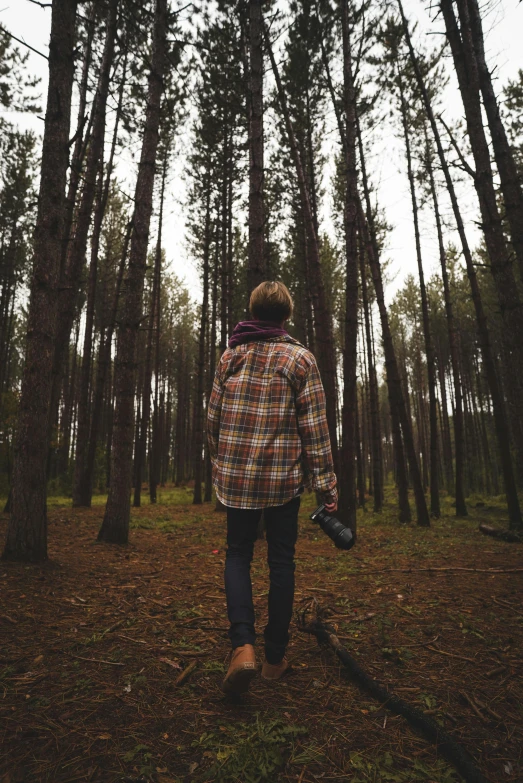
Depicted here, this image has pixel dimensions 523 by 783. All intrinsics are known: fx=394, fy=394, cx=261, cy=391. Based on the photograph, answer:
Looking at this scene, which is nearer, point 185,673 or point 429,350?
point 185,673

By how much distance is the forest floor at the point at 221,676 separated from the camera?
1.61m

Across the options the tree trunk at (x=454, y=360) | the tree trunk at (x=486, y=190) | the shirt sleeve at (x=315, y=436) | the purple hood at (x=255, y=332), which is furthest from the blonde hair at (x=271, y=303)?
the tree trunk at (x=454, y=360)

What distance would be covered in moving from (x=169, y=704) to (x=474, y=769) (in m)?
1.39

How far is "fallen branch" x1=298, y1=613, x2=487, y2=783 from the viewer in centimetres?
154

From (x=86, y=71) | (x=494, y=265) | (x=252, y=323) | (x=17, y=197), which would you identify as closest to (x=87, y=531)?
(x=252, y=323)

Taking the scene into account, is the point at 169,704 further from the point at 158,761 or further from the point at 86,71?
the point at 86,71

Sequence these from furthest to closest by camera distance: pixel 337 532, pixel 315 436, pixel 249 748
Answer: pixel 315 436
pixel 337 532
pixel 249 748

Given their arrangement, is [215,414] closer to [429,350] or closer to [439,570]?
[439,570]

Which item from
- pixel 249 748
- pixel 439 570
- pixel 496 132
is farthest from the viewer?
pixel 496 132

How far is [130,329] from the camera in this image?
621 centimetres

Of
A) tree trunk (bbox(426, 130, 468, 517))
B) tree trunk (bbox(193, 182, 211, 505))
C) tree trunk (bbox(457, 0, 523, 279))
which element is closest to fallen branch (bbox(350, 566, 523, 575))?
tree trunk (bbox(457, 0, 523, 279))

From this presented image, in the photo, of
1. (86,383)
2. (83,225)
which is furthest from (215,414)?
(86,383)

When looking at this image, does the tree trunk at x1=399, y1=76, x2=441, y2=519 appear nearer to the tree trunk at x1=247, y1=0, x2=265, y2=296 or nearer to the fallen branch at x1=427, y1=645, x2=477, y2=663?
the tree trunk at x1=247, y1=0, x2=265, y2=296

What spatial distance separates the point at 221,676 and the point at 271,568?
2.35 ft
